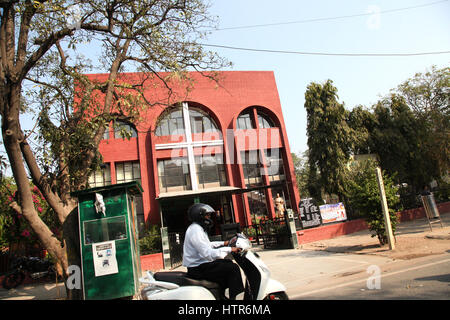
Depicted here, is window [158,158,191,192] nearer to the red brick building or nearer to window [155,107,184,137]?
the red brick building

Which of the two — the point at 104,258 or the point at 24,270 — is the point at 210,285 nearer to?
the point at 104,258

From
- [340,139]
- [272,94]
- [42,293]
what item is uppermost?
[272,94]

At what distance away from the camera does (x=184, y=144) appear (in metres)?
19.0

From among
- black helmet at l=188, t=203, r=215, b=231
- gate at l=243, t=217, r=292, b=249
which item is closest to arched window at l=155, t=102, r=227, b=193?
gate at l=243, t=217, r=292, b=249

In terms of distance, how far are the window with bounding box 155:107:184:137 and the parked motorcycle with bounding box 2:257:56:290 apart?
1015cm

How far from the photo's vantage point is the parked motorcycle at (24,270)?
35.8 ft

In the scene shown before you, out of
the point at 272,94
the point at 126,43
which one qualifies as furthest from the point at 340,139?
the point at 126,43

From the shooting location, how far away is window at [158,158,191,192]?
60.9ft

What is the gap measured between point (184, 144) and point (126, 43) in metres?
10.0

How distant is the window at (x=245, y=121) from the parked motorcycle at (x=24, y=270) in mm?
14131

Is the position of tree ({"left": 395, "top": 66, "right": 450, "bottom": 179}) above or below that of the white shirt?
above

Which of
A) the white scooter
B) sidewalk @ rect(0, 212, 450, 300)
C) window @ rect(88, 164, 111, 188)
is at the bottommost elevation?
sidewalk @ rect(0, 212, 450, 300)

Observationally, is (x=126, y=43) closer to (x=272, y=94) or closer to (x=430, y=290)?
(x=430, y=290)

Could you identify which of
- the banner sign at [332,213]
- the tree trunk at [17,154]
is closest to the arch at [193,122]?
the banner sign at [332,213]
